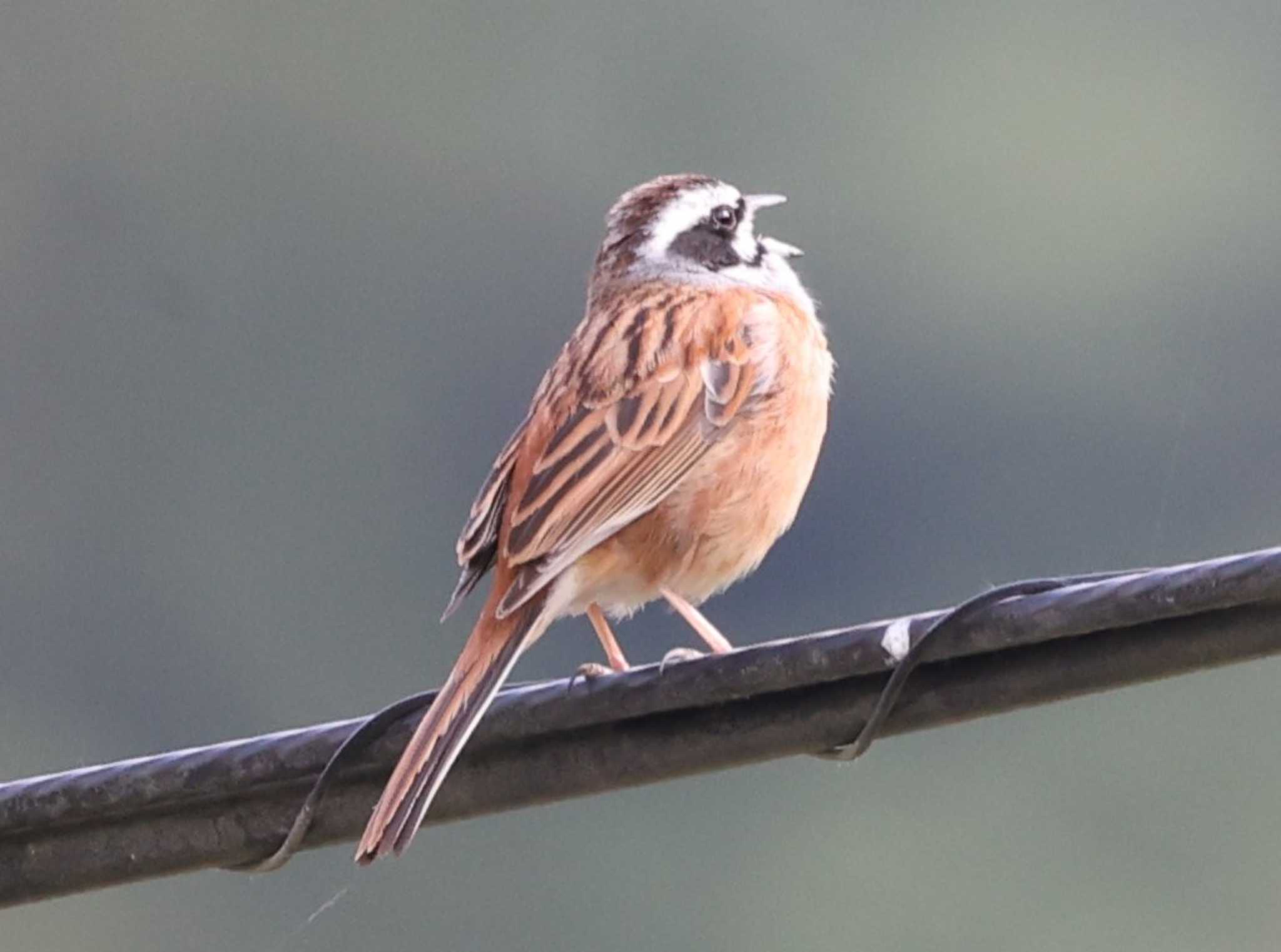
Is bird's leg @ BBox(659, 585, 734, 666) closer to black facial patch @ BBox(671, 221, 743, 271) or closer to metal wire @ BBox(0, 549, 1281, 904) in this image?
black facial patch @ BBox(671, 221, 743, 271)

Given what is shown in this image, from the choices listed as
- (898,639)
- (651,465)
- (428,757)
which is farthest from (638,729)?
(651,465)

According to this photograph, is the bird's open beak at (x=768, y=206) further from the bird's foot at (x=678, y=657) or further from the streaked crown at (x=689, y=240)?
the bird's foot at (x=678, y=657)

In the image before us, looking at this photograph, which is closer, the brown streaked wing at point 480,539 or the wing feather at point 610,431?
the wing feather at point 610,431

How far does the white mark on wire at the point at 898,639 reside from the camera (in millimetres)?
4984

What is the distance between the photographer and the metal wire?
4.88 metres

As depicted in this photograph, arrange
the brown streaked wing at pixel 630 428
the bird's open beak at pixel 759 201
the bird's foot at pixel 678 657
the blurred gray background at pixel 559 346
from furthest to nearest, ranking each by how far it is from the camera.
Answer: the blurred gray background at pixel 559 346
the bird's open beak at pixel 759 201
the brown streaked wing at pixel 630 428
the bird's foot at pixel 678 657

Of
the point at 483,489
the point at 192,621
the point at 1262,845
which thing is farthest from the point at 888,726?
the point at 192,621

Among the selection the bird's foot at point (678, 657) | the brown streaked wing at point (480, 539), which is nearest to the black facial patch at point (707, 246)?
the brown streaked wing at point (480, 539)

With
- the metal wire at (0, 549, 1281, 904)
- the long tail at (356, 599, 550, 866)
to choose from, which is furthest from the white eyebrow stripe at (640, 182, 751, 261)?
the metal wire at (0, 549, 1281, 904)

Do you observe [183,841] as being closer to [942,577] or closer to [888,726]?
[888,726]

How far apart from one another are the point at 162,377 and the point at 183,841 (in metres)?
33.2

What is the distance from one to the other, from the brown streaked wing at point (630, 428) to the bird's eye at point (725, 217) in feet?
1.91

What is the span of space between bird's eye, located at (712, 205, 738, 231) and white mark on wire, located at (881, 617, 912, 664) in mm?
3516

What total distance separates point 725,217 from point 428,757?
330 centimetres
